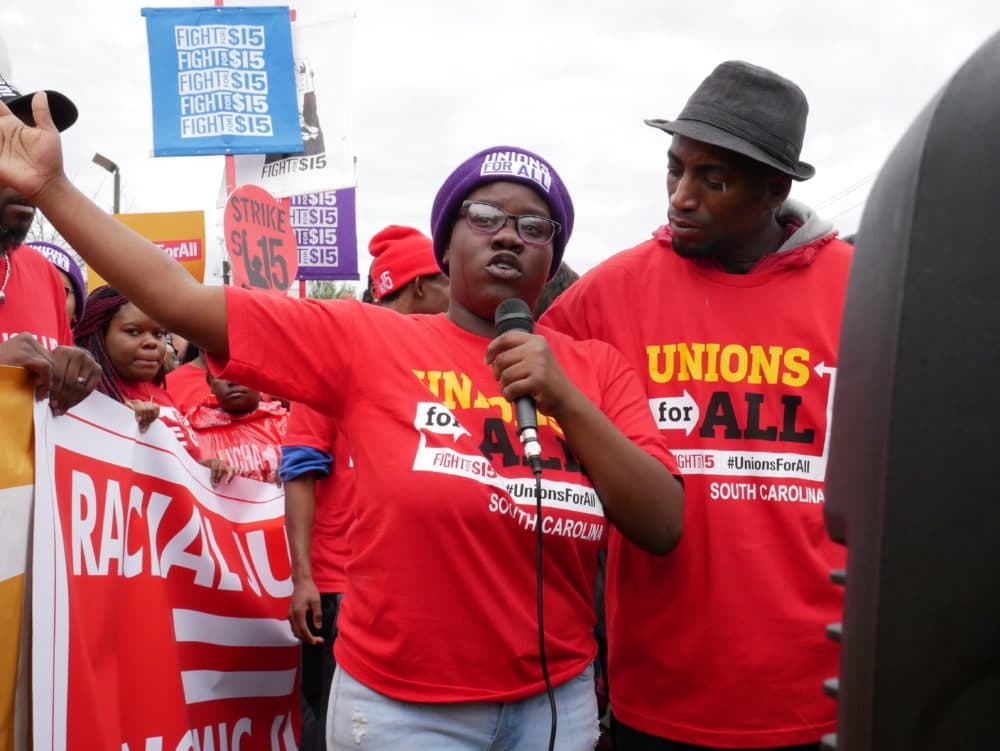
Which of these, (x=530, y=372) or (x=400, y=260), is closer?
(x=530, y=372)

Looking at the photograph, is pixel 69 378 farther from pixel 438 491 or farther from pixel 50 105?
pixel 438 491

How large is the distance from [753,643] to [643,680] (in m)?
0.29

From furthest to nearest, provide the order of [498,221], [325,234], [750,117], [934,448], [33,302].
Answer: [325,234]
[33,302]
[750,117]
[498,221]
[934,448]

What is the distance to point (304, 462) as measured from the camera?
13.0ft

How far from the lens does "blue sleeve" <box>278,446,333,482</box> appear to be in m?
3.94

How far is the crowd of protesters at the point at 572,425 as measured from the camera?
206cm

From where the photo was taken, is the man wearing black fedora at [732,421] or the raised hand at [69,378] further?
the raised hand at [69,378]

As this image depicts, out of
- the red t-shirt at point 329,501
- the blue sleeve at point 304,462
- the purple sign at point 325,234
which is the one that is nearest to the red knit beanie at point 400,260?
the red t-shirt at point 329,501

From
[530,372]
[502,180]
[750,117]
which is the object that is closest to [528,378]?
[530,372]

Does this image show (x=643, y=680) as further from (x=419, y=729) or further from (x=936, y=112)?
(x=936, y=112)

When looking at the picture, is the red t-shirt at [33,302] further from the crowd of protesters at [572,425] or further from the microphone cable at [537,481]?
the microphone cable at [537,481]

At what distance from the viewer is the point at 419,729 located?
80.7 inches

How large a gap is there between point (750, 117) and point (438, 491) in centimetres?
129

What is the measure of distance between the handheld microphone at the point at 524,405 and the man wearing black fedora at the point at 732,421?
0.45m
